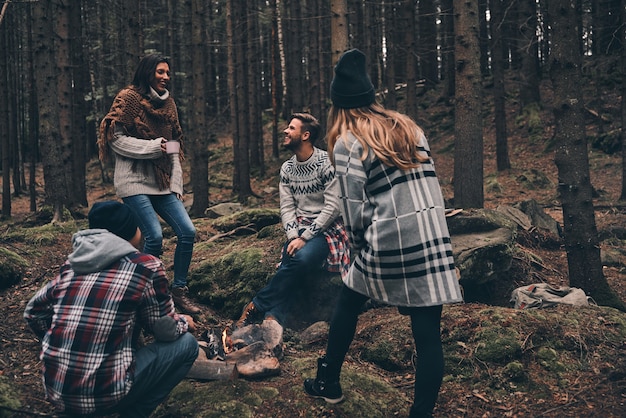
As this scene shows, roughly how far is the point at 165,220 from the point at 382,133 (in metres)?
2.69

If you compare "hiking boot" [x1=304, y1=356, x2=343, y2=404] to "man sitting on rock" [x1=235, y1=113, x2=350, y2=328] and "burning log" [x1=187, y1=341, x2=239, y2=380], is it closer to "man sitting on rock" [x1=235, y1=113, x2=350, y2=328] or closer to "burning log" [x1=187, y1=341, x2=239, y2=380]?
"burning log" [x1=187, y1=341, x2=239, y2=380]

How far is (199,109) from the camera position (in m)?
13.9

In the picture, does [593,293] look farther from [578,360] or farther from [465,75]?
[465,75]

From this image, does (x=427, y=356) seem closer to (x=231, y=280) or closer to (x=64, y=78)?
(x=231, y=280)

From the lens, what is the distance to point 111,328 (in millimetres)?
2949

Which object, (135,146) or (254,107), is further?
(254,107)

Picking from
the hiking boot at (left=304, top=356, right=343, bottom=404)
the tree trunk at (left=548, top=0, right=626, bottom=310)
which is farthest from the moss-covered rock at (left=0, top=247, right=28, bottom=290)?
the tree trunk at (left=548, top=0, right=626, bottom=310)

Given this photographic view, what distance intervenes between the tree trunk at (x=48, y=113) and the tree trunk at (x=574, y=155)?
317 inches

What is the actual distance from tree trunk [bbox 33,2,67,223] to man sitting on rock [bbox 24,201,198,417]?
7.36 meters

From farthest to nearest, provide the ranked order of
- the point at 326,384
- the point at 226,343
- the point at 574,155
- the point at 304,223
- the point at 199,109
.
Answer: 1. the point at 199,109
2. the point at 574,155
3. the point at 304,223
4. the point at 226,343
5. the point at 326,384

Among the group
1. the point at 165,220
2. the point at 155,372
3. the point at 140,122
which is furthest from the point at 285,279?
the point at 155,372

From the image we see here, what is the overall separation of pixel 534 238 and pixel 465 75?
270 centimetres

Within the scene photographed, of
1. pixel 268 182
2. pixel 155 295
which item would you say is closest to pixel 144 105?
pixel 155 295

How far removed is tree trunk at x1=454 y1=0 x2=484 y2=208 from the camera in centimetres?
830
